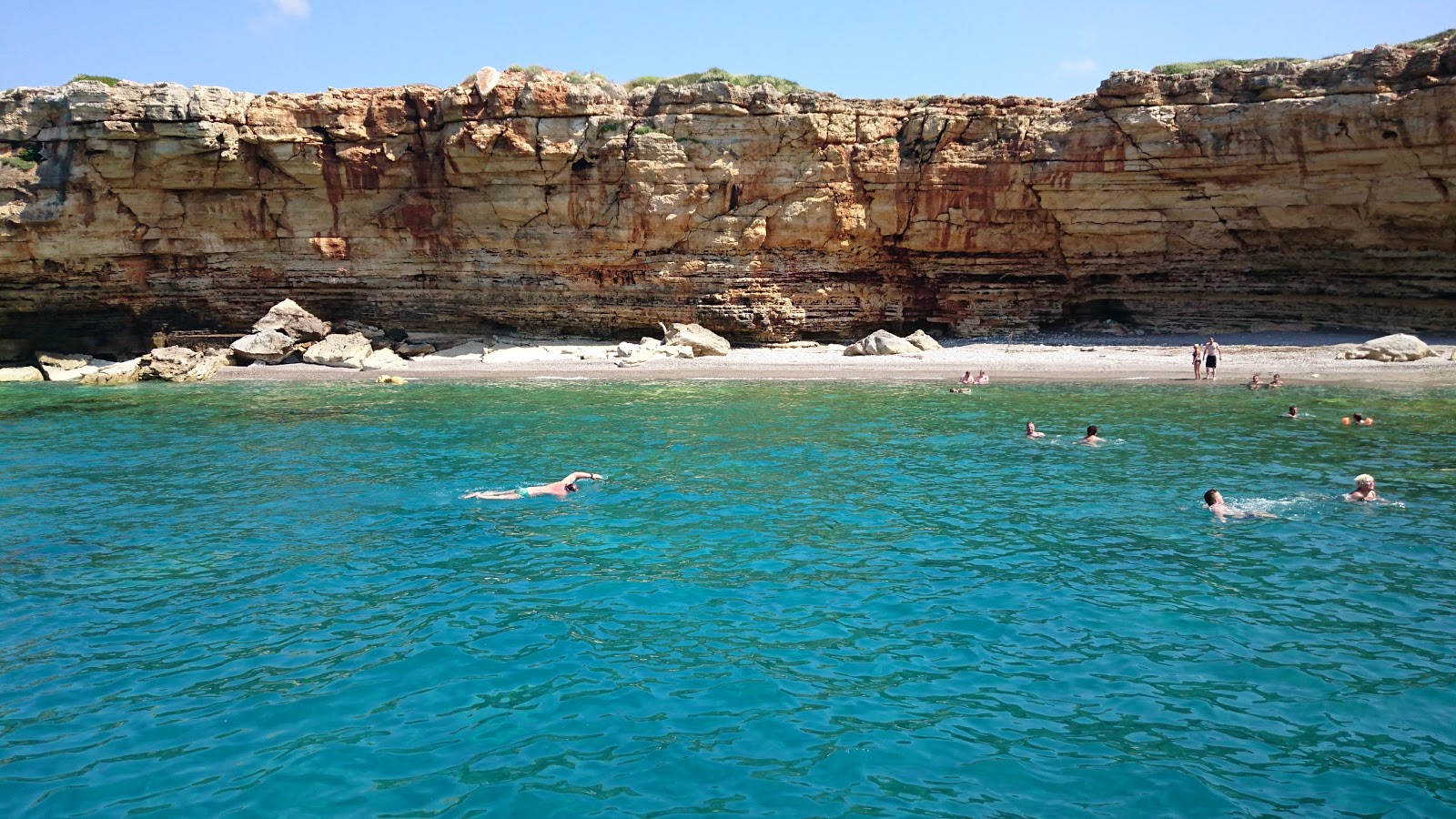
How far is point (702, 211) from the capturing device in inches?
1216

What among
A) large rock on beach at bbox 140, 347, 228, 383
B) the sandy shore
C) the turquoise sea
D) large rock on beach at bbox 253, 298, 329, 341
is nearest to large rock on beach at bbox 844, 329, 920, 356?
the sandy shore

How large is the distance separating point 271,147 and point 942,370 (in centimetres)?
2214

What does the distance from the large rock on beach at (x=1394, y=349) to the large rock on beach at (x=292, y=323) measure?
30.6m

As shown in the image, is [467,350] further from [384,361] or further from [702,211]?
[702,211]

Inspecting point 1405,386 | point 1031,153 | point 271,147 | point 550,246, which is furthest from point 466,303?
point 1405,386

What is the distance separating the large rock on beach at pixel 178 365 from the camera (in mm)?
28547

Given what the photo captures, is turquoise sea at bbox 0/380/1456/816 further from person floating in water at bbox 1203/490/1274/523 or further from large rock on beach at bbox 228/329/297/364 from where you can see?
large rock on beach at bbox 228/329/297/364

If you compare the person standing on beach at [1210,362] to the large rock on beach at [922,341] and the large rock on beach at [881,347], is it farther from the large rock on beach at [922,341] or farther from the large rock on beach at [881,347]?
the large rock on beach at [881,347]

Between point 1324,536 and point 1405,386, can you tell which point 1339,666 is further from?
point 1405,386

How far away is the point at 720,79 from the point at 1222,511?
79.2 ft

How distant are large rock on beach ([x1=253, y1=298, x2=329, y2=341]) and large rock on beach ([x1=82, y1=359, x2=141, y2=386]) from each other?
11.6 feet

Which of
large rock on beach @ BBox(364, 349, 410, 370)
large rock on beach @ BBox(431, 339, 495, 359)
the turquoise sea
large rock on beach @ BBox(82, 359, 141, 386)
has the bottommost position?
the turquoise sea

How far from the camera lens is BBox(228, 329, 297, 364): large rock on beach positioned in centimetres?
3014

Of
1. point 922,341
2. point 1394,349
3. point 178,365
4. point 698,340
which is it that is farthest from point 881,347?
point 178,365
